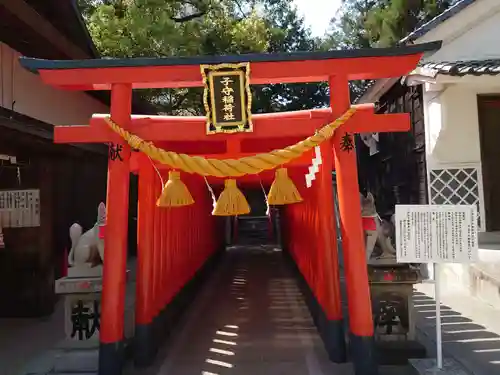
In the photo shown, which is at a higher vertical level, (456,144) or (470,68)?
(470,68)

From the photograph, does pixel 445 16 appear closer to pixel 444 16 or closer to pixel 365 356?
pixel 444 16

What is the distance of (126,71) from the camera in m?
4.98


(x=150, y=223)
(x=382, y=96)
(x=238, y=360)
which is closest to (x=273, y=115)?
(x=150, y=223)

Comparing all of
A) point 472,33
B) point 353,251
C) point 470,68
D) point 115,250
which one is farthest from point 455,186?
point 115,250

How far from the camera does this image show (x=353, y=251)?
4867 millimetres

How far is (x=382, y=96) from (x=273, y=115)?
876cm

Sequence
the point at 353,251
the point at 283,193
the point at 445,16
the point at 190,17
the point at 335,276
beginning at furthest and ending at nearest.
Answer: the point at 190,17 → the point at 445,16 → the point at 335,276 → the point at 283,193 → the point at 353,251

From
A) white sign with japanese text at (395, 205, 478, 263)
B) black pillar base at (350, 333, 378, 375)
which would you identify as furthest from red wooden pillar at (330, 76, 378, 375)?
white sign with japanese text at (395, 205, 478, 263)

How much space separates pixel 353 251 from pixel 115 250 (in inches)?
98.0

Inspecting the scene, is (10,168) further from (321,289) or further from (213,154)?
(321,289)

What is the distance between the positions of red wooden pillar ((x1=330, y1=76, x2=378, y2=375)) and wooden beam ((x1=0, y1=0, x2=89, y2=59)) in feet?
13.3

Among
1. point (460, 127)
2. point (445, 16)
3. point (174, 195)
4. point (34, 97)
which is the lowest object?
point (174, 195)

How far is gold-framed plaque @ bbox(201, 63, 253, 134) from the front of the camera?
190 inches

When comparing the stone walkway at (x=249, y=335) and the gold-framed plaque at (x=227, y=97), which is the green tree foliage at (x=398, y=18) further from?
the gold-framed plaque at (x=227, y=97)
